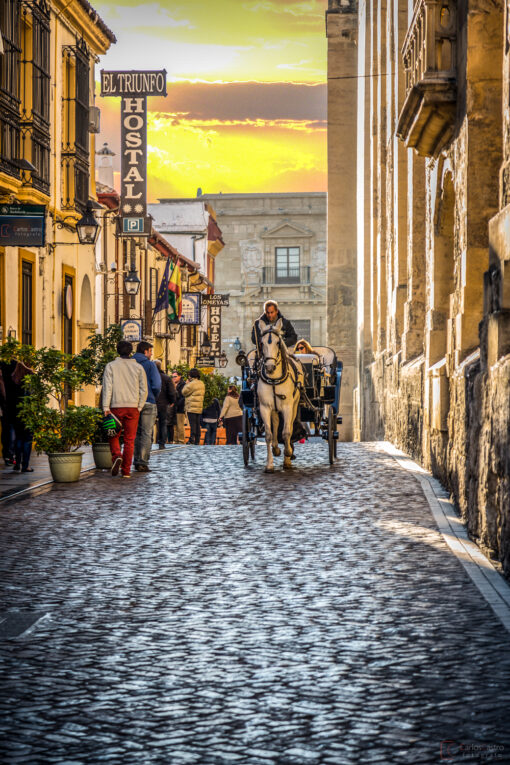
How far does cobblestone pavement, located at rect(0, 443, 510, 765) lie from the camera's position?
4.32m

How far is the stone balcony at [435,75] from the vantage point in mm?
12273

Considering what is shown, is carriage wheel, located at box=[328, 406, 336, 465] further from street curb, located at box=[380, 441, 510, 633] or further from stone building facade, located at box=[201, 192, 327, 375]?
stone building facade, located at box=[201, 192, 327, 375]

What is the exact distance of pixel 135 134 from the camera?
98.4 ft

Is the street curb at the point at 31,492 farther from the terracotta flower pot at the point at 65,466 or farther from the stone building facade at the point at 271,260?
the stone building facade at the point at 271,260

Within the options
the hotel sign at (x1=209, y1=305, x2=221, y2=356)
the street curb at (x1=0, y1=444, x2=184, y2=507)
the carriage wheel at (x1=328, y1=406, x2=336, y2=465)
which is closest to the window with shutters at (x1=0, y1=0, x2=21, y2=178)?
the carriage wheel at (x1=328, y1=406, x2=336, y2=465)

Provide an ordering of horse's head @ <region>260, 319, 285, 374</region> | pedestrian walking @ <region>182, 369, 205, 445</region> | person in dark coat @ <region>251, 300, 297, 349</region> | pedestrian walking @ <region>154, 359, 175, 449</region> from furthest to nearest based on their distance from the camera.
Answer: pedestrian walking @ <region>182, 369, 205, 445</region> < pedestrian walking @ <region>154, 359, 175, 449</region> < person in dark coat @ <region>251, 300, 297, 349</region> < horse's head @ <region>260, 319, 285, 374</region>

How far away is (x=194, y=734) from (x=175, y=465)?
12.6 metres

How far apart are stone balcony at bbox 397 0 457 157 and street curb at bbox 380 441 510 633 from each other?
12.5ft

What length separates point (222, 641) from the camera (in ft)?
19.4

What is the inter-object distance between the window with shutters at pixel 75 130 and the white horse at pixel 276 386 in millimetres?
11320

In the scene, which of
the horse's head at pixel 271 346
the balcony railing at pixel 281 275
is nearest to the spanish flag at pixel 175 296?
the balcony railing at pixel 281 275

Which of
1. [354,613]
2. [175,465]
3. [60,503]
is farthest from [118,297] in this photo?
[354,613]

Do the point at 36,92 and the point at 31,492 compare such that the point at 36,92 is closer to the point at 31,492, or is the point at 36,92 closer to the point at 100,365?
the point at 100,365

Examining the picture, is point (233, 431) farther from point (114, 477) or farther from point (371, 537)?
point (371, 537)
